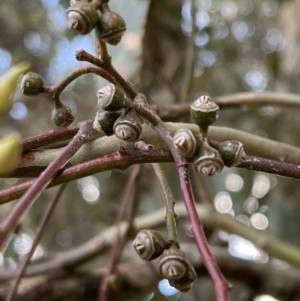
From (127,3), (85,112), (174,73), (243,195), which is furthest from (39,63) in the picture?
(127,3)

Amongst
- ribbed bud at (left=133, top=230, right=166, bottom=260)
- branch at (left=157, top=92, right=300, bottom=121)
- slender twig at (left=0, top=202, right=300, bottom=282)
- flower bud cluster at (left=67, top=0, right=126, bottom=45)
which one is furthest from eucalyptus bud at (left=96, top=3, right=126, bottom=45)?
slender twig at (left=0, top=202, right=300, bottom=282)

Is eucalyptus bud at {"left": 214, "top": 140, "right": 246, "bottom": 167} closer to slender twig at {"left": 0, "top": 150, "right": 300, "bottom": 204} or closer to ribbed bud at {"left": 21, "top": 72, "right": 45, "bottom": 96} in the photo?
slender twig at {"left": 0, "top": 150, "right": 300, "bottom": 204}

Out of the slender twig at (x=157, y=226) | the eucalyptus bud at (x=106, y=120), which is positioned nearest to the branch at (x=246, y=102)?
the slender twig at (x=157, y=226)

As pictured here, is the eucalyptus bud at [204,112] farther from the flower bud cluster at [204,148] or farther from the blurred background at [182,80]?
the blurred background at [182,80]

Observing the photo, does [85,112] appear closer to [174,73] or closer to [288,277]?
[174,73]

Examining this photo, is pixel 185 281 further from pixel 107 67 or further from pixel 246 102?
pixel 246 102

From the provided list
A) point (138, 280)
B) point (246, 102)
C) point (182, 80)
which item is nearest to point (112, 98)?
point (246, 102)
